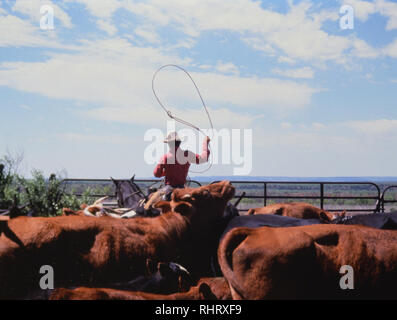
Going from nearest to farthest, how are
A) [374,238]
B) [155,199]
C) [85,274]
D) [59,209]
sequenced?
[374,238] < [85,274] < [155,199] < [59,209]

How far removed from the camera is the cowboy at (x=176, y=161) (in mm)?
7004

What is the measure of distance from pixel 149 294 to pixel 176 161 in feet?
12.1

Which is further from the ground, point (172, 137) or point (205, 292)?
point (172, 137)

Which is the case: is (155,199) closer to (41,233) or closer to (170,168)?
(170,168)

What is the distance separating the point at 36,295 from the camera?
3615mm

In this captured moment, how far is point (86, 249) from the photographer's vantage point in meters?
3.96

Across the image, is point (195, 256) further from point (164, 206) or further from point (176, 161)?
point (176, 161)

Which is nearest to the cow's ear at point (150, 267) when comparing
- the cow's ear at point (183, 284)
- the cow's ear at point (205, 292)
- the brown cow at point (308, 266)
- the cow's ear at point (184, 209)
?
the cow's ear at point (183, 284)

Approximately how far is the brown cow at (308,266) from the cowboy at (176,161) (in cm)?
359

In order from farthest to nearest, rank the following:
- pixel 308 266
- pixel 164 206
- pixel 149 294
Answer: pixel 164 206, pixel 149 294, pixel 308 266

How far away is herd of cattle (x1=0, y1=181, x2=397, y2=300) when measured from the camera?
10.8 feet

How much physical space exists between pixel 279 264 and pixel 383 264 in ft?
2.40

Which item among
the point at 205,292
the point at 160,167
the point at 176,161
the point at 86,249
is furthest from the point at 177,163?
the point at 205,292
